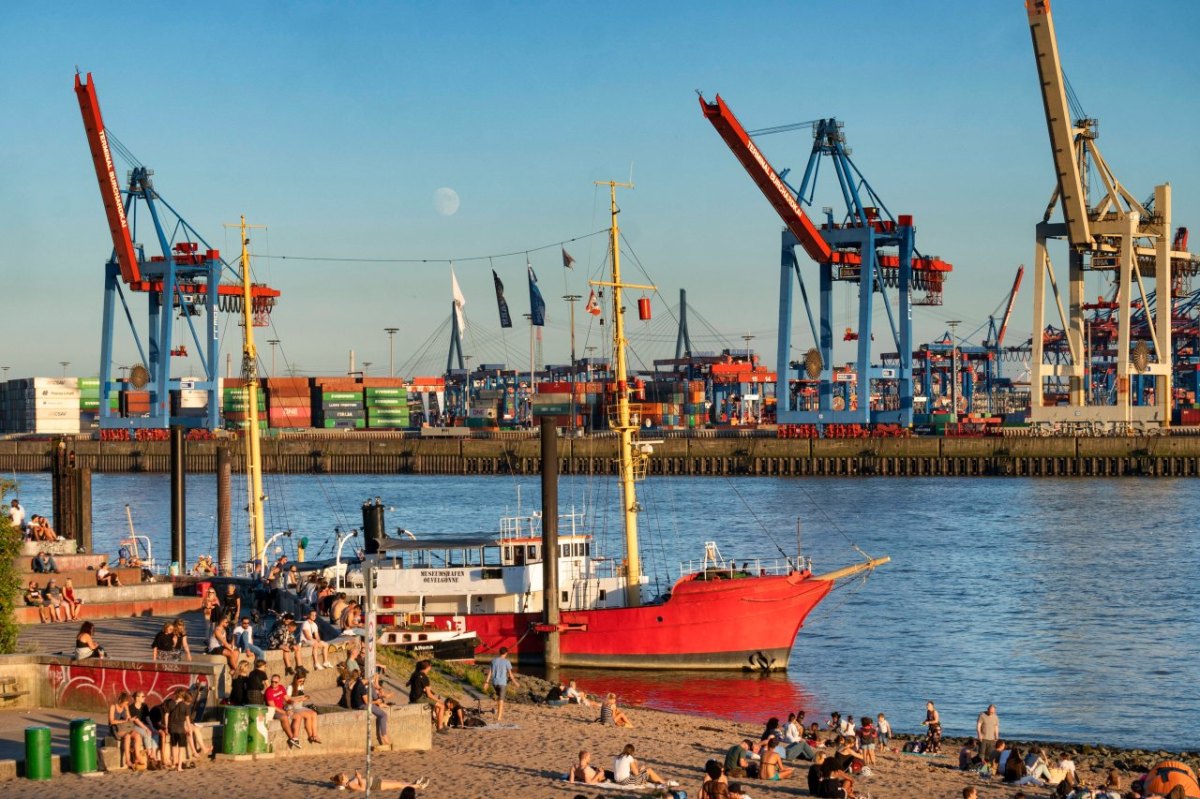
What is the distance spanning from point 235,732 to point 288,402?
12912cm

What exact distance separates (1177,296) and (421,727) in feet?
297

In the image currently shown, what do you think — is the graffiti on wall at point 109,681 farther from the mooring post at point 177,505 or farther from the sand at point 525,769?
the mooring post at point 177,505

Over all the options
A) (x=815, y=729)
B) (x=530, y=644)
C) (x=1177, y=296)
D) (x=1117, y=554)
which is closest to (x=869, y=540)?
(x=1117, y=554)

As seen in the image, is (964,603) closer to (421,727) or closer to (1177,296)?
(421,727)

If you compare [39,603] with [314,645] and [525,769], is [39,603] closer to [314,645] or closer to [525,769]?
[314,645]

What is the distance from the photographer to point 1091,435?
9888 centimetres

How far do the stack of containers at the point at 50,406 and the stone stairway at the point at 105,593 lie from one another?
143 m

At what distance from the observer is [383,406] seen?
505 ft

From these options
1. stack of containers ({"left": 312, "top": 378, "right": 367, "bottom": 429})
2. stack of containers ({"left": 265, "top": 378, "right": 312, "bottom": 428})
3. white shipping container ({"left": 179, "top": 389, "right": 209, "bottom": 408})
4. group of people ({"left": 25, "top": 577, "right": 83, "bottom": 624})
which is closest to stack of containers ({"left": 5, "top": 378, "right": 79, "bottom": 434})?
white shipping container ({"left": 179, "top": 389, "right": 209, "bottom": 408})

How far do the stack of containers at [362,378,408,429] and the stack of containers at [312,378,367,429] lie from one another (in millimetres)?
708

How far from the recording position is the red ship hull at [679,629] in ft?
100

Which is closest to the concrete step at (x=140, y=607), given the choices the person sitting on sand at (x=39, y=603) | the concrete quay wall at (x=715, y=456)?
the person sitting on sand at (x=39, y=603)

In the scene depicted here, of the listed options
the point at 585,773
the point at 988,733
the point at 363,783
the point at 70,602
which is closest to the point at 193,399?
the point at 70,602

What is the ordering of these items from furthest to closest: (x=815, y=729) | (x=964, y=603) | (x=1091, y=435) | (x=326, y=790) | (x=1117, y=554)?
(x=1091, y=435)
(x=1117, y=554)
(x=964, y=603)
(x=815, y=729)
(x=326, y=790)
